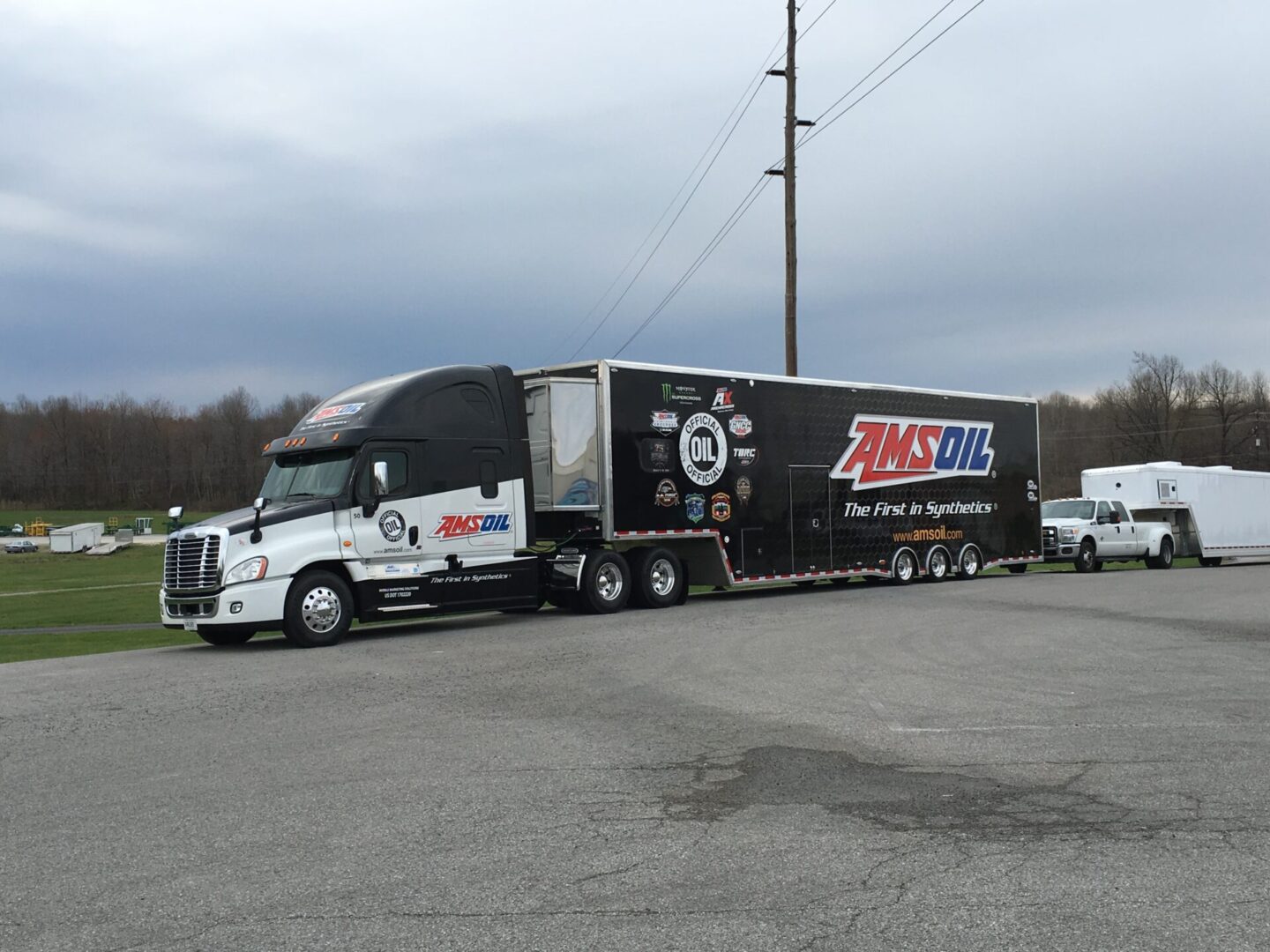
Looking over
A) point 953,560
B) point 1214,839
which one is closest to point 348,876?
point 1214,839

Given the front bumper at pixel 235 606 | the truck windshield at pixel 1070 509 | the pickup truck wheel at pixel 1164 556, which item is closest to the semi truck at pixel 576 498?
the front bumper at pixel 235 606

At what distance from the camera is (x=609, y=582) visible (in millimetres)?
19250

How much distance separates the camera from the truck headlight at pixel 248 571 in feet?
49.4

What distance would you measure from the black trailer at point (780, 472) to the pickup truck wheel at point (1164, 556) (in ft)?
31.0

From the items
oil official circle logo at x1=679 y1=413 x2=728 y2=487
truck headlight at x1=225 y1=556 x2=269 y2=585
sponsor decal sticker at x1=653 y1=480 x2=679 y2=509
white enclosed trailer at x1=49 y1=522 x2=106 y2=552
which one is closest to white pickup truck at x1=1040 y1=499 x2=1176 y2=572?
oil official circle logo at x1=679 y1=413 x2=728 y2=487

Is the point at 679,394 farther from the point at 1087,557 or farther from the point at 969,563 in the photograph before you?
the point at 1087,557

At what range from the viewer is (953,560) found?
25.9m

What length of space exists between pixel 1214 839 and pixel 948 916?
72.2 inches

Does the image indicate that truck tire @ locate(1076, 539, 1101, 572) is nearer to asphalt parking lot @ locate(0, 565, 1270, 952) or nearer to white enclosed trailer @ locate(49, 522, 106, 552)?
asphalt parking lot @ locate(0, 565, 1270, 952)

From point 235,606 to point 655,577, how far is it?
23.8ft

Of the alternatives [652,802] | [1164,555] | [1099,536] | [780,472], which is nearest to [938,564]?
[780,472]

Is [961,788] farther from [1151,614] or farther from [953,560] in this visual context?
[953,560]

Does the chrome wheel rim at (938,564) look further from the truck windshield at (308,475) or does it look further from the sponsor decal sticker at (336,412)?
the truck windshield at (308,475)

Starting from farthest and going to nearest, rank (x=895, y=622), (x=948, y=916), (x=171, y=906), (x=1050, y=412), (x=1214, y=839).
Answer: (x=1050, y=412) → (x=895, y=622) → (x=1214, y=839) → (x=171, y=906) → (x=948, y=916)
